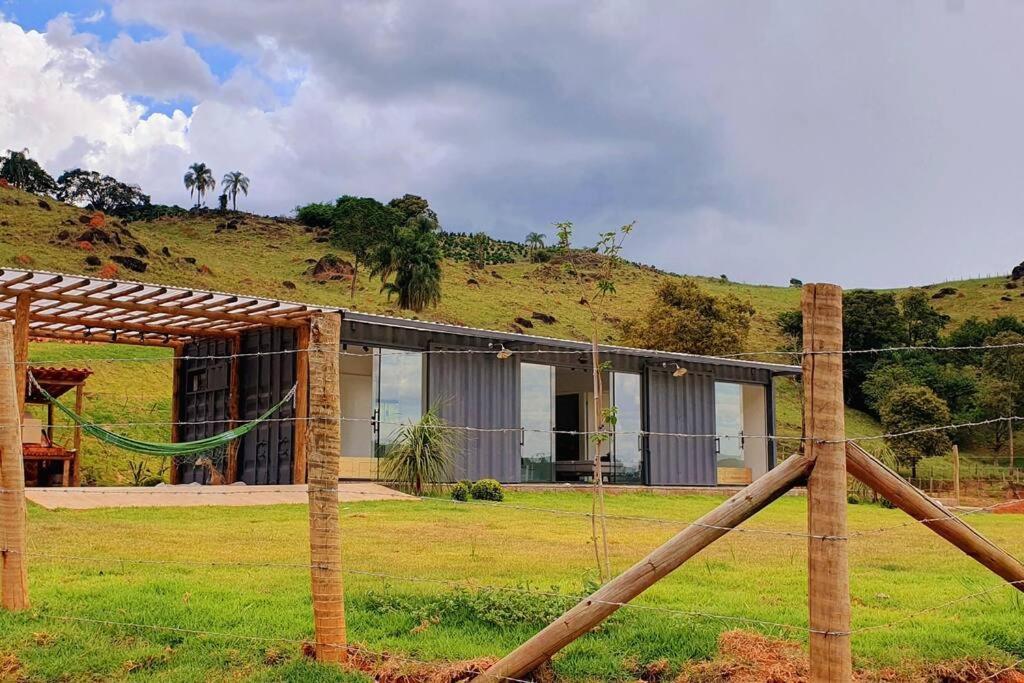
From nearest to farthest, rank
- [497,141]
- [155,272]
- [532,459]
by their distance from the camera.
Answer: [532,459], [497,141], [155,272]

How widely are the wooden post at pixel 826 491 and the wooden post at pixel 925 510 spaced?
151 mm

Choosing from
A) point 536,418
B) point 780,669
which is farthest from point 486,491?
point 780,669

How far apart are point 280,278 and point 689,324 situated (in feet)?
66.4

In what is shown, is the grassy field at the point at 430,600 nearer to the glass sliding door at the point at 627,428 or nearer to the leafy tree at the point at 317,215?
the glass sliding door at the point at 627,428

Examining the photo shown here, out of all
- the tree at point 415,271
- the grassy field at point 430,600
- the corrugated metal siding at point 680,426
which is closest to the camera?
the grassy field at point 430,600

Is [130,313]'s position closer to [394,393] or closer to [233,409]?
[233,409]

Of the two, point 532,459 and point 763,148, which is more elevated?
point 763,148

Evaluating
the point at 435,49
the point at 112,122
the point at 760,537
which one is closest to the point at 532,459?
the point at 760,537

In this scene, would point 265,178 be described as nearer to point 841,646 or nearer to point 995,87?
point 995,87

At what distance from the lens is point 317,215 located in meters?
56.9

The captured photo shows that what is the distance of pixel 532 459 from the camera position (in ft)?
57.8

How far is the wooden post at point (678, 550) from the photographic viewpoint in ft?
11.8

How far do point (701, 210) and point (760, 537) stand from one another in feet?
66.8

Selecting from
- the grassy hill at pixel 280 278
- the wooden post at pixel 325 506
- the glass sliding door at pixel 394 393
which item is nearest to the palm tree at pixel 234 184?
the grassy hill at pixel 280 278
